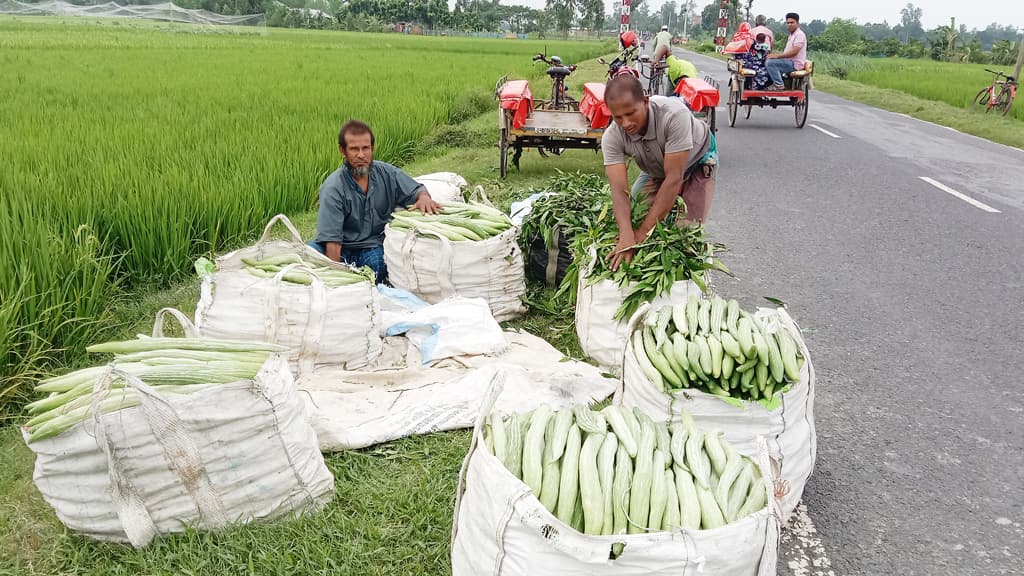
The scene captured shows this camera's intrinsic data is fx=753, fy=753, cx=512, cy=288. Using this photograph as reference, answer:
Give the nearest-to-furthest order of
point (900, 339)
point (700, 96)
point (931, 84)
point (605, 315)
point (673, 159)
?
point (605, 315) < point (673, 159) < point (900, 339) < point (700, 96) < point (931, 84)

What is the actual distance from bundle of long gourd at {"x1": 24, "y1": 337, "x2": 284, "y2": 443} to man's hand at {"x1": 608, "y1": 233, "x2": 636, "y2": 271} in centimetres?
190

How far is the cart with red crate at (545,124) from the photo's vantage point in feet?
26.1

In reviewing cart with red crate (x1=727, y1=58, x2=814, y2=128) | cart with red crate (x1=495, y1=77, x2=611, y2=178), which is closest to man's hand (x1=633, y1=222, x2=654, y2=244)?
cart with red crate (x1=495, y1=77, x2=611, y2=178)

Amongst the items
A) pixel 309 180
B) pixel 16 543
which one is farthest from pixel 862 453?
pixel 309 180

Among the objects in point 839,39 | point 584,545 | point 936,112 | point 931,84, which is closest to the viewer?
point 584,545

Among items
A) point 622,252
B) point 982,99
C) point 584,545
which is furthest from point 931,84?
point 584,545

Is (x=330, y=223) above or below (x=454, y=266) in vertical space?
above

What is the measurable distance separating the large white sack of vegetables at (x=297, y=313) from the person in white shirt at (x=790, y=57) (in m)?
11.0

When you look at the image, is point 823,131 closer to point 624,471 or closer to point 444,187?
point 444,187

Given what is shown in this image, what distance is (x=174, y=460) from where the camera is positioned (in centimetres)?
248

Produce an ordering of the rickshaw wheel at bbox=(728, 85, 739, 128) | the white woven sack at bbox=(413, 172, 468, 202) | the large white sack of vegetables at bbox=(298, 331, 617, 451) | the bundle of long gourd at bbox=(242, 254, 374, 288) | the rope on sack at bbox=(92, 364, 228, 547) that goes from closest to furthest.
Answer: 1. the rope on sack at bbox=(92, 364, 228, 547)
2. the large white sack of vegetables at bbox=(298, 331, 617, 451)
3. the bundle of long gourd at bbox=(242, 254, 374, 288)
4. the white woven sack at bbox=(413, 172, 468, 202)
5. the rickshaw wheel at bbox=(728, 85, 739, 128)

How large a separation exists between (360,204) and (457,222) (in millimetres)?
655

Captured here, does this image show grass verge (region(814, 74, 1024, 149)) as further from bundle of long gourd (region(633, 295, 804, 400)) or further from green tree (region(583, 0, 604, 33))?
green tree (region(583, 0, 604, 33))

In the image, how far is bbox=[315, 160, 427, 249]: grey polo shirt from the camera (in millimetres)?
4609
